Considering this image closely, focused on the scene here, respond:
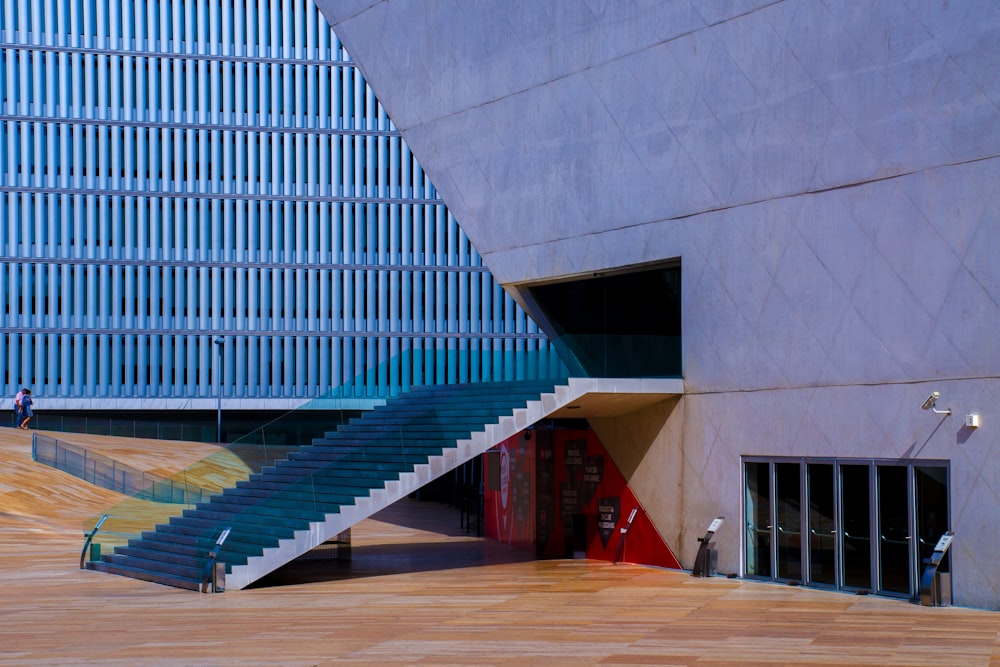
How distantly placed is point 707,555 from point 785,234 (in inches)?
218

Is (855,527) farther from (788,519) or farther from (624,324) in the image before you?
(624,324)

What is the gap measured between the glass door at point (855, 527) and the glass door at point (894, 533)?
20 cm

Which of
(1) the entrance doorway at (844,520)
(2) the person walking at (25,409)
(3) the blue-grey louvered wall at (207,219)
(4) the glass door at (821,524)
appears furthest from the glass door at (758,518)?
(3) the blue-grey louvered wall at (207,219)

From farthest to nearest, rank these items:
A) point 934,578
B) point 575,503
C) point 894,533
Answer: point 575,503
point 894,533
point 934,578

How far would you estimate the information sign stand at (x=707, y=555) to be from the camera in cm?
2152

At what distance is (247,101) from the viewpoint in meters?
69.3

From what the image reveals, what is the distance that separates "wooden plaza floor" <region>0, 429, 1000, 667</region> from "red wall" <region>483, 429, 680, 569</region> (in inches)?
26.1

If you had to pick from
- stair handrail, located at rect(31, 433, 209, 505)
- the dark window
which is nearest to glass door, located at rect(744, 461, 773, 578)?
the dark window

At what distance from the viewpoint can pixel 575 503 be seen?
2548 cm

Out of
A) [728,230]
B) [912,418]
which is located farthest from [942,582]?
[728,230]

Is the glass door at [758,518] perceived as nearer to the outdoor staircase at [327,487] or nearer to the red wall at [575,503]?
the red wall at [575,503]

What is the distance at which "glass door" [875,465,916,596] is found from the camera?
60.9 ft

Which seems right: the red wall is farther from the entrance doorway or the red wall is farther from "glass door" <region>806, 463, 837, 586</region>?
"glass door" <region>806, 463, 837, 586</region>

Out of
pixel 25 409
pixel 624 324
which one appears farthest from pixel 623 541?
pixel 25 409
